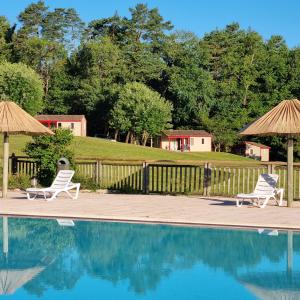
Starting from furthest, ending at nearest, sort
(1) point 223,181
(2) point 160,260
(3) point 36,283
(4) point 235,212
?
(1) point 223,181 < (4) point 235,212 < (2) point 160,260 < (3) point 36,283

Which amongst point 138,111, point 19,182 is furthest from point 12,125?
point 138,111

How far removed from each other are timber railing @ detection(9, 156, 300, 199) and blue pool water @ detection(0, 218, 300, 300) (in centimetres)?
556

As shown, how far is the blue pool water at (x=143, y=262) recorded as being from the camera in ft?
23.1

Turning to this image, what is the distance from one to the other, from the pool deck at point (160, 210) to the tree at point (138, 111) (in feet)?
142

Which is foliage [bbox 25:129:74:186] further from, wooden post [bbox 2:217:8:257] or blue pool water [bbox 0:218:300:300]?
blue pool water [bbox 0:218:300:300]

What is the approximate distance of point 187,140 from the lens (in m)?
61.6

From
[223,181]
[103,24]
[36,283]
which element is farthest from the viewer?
[103,24]

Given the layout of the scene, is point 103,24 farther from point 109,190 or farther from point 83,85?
point 109,190

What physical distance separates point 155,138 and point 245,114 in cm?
1086

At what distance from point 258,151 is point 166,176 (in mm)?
44872

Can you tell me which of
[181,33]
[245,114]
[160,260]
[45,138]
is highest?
[181,33]

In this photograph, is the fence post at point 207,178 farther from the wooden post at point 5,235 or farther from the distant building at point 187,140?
the distant building at point 187,140

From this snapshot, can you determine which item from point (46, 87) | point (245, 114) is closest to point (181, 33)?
point (245, 114)

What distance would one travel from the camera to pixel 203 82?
6631 cm
